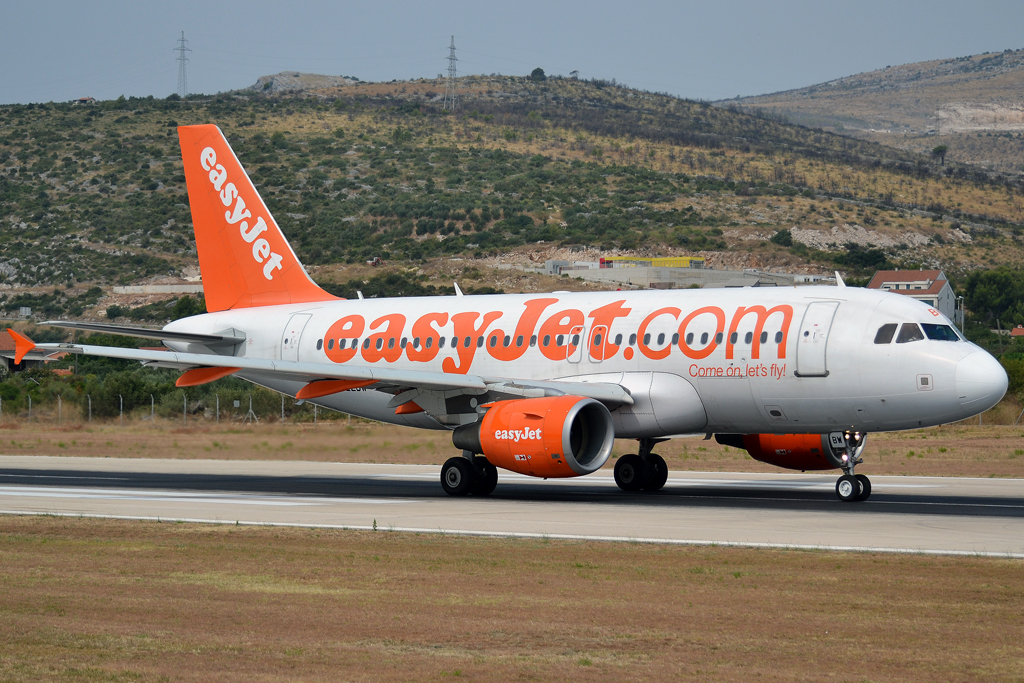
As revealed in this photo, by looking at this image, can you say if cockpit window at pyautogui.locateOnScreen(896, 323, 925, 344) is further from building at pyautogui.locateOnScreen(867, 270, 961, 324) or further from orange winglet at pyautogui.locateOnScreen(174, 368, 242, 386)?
building at pyautogui.locateOnScreen(867, 270, 961, 324)

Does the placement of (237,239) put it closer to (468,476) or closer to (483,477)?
(468,476)

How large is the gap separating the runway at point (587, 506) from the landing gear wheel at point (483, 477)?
30cm

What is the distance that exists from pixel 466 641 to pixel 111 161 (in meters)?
133

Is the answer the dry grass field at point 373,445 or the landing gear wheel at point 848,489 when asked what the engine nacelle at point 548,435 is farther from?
the dry grass field at point 373,445

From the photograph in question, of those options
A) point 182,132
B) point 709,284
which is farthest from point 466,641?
point 709,284

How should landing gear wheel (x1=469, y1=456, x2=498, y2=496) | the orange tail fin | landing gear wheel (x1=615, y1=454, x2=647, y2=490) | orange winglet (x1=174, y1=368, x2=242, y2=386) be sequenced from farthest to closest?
the orange tail fin < landing gear wheel (x1=615, y1=454, x2=647, y2=490) < orange winglet (x1=174, y1=368, x2=242, y2=386) < landing gear wheel (x1=469, y1=456, x2=498, y2=496)

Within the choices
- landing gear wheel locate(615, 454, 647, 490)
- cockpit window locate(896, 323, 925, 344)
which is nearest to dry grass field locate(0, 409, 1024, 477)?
landing gear wheel locate(615, 454, 647, 490)

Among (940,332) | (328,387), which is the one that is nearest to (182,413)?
(328,387)

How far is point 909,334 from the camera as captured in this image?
21.6 m

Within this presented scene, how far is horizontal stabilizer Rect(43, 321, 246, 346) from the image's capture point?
24631 mm

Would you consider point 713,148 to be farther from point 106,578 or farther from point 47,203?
point 106,578

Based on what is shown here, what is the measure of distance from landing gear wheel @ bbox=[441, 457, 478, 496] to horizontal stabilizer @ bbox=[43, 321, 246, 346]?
7.26 m

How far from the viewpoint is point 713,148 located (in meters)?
165

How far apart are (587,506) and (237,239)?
13897mm
